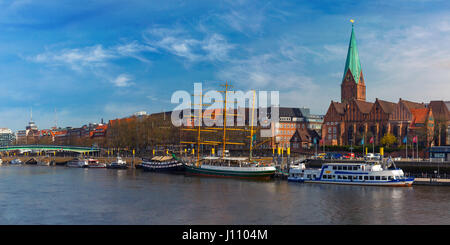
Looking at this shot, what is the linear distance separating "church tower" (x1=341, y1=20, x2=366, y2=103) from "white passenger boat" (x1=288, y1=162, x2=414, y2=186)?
88.1 metres

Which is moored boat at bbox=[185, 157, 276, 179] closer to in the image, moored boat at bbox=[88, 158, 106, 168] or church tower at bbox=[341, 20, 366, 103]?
moored boat at bbox=[88, 158, 106, 168]

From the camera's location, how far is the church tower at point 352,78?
489ft

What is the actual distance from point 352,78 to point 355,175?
93468mm

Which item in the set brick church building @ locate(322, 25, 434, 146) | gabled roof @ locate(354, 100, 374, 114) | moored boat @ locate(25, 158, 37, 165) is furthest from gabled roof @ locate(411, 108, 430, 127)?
moored boat @ locate(25, 158, 37, 165)

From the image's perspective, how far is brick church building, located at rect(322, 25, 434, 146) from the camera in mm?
108000

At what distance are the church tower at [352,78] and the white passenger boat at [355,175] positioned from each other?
289 ft

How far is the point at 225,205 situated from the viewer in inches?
1731

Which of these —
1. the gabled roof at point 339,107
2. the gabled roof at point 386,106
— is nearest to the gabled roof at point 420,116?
the gabled roof at point 386,106

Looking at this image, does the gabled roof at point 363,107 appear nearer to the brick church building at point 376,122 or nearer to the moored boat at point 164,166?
the brick church building at point 376,122

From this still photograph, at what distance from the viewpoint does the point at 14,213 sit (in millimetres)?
40125

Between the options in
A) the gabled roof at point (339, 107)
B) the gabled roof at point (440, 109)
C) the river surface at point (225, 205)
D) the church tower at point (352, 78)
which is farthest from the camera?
the church tower at point (352, 78)
